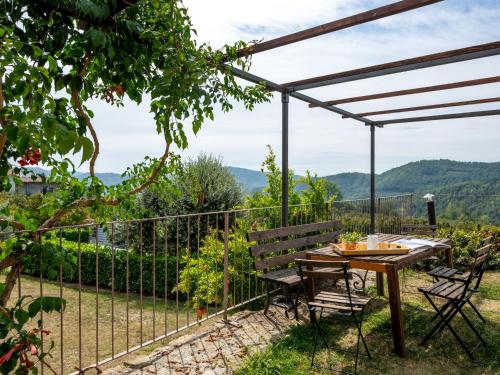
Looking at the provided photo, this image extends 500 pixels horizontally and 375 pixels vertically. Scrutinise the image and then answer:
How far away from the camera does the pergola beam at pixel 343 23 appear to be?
301cm

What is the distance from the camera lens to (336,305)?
3.39m

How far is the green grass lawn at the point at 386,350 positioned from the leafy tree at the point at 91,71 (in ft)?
6.11

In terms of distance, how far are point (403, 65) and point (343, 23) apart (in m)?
1.25

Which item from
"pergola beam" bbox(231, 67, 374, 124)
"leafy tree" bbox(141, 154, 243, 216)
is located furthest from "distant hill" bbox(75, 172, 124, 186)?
"leafy tree" bbox(141, 154, 243, 216)

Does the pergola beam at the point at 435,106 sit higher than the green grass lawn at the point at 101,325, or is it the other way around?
the pergola beam at the point at 435,106

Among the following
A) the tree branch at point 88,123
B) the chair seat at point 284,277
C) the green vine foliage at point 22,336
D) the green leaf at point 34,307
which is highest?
the tree branch at point 88,123

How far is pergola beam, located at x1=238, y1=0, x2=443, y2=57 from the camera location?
3.01 metres

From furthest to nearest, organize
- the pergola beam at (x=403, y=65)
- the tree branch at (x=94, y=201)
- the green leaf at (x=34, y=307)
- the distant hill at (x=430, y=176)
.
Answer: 1. the distant hill at (x=430, y=176)
2. the pergola beam at (x=403, y=65)
3. the tree branch at (x=94, y=201)
4. the green leaf at (x=34, y=307)

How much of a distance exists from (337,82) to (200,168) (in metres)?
6.42

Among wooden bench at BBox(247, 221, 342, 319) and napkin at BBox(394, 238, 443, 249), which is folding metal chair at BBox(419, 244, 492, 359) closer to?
napkin at BBox(394, 238, 443, 249)

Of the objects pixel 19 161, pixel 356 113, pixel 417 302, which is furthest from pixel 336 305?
pixel 356 113

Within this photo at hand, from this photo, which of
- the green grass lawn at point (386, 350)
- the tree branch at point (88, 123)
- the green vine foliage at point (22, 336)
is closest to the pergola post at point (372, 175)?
the green grass lawn at point (386, 350)

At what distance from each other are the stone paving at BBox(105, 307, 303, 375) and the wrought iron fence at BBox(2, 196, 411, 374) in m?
0.17

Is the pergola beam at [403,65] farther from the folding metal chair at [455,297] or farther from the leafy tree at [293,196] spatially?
the leafy tree at [293,196]
